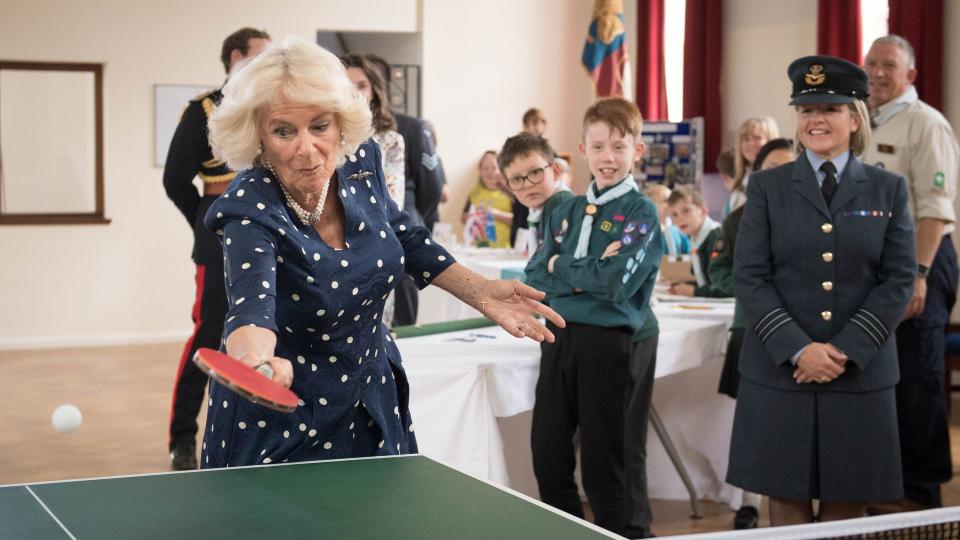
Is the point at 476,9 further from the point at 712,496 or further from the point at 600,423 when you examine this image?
the point at 600,423

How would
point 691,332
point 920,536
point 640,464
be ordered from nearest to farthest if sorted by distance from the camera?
point 920,536 < point 640,464 < point 691,332

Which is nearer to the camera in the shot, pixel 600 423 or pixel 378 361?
pixel 378 361

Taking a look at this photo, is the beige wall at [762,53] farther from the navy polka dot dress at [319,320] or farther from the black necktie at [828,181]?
the navy polka dot dress at [319,320]

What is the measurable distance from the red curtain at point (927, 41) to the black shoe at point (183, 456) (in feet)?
16.6

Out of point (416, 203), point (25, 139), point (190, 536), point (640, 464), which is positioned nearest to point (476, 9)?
point (25, 139)

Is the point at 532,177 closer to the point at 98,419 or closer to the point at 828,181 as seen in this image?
the point at 828,181

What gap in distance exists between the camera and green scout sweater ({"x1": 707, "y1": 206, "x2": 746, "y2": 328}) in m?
4.53

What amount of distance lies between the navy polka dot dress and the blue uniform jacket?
57.2 inches

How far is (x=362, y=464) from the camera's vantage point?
2.23 meters

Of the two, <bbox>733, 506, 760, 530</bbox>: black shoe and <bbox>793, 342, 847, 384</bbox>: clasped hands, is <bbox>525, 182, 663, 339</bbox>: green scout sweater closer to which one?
<bbox>793, 342, 847, 384</bbox>: clasped hands

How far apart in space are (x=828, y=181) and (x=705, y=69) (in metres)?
7.17

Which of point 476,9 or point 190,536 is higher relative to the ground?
point 476,9

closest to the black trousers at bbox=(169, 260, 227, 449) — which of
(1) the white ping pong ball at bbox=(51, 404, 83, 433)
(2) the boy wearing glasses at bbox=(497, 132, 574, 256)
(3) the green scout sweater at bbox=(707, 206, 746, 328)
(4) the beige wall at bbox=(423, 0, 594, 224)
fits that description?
(1) the white ping pong ball at bbox=(51, 404, 83, 433)

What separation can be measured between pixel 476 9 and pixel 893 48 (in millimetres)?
7050
